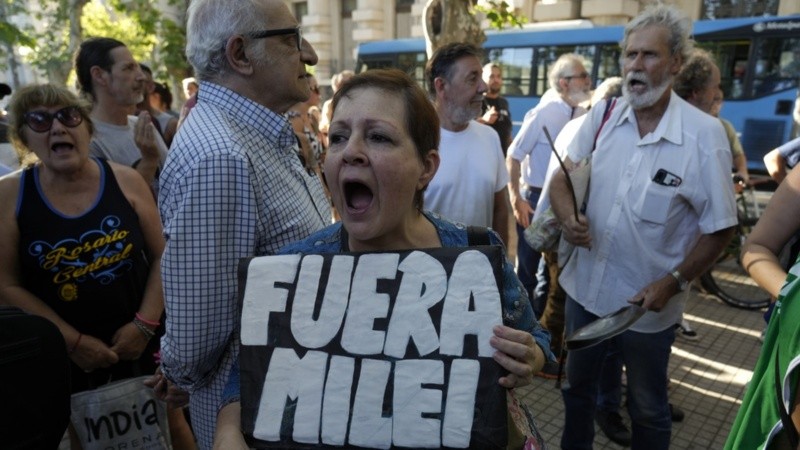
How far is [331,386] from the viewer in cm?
114

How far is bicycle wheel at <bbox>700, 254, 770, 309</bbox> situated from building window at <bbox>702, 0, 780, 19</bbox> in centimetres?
1263

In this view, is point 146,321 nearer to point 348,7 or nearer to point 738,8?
point 738,8

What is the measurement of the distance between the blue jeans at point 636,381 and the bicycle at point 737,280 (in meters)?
3.09

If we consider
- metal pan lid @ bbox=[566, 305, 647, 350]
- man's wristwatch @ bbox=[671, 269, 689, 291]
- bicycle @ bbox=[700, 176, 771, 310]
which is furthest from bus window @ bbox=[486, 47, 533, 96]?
metal pan lid @ bbox=[566, 305, 647, 350]

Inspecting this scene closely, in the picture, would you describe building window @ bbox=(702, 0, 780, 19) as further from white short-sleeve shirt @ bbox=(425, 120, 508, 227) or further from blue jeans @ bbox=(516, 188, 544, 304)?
white short-sleeve shirt @ bbox=(425, 120, 508, 227)

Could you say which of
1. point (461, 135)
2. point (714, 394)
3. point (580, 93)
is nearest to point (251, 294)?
point (461, 135)

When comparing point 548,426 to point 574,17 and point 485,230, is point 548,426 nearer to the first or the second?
point 485,230

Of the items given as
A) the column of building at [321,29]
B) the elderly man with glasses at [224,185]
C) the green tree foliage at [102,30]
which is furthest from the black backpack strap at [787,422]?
the column of building at [321,29]

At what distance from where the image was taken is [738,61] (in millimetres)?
11562

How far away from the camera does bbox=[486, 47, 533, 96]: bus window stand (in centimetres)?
1377

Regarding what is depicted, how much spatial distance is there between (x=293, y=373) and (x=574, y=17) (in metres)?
18.0

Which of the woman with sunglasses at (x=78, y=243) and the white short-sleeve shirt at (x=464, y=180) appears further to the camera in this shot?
the white short-sleeve shirt at (x=464, y=180)

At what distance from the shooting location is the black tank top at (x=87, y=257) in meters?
2.21

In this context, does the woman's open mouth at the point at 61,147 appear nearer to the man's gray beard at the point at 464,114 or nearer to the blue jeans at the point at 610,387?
the man's gray beard at the point at 464,114
